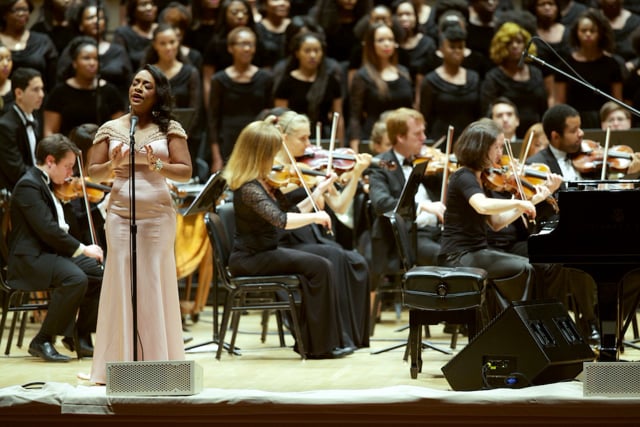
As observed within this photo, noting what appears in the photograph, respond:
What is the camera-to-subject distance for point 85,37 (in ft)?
25.4

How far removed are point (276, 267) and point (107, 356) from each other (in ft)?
4.20

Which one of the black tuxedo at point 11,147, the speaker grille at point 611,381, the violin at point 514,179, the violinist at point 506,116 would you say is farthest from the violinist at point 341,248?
the speaker grille at point 611,381

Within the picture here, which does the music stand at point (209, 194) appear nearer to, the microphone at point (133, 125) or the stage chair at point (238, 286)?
the stage chair at point (238, 286)

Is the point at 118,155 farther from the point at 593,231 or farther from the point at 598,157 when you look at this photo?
the point at 598,157

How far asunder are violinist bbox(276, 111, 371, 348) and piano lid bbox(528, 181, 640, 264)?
Answer: 1.68 metres

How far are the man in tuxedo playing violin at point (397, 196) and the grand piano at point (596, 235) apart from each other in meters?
2.05

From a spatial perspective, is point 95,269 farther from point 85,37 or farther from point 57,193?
point 85,37

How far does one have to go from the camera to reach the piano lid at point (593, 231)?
4.37m

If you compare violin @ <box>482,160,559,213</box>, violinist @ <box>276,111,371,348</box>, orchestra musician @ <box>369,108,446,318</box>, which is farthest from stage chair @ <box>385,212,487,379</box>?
orchestra musician @ <box>369,108,446,318</box>

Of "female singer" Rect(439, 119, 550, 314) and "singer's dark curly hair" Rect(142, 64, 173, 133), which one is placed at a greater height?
"singer's dark curly hair" Rect(142, 64, 173, 133)

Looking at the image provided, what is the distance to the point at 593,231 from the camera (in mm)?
4387

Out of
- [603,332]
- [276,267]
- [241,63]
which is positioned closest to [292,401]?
[603,332]

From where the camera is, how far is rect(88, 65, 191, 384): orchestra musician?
4527mm

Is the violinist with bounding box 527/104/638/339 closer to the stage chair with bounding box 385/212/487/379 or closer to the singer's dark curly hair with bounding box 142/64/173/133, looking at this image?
the stage chair with bounding box 385/212/487/379
